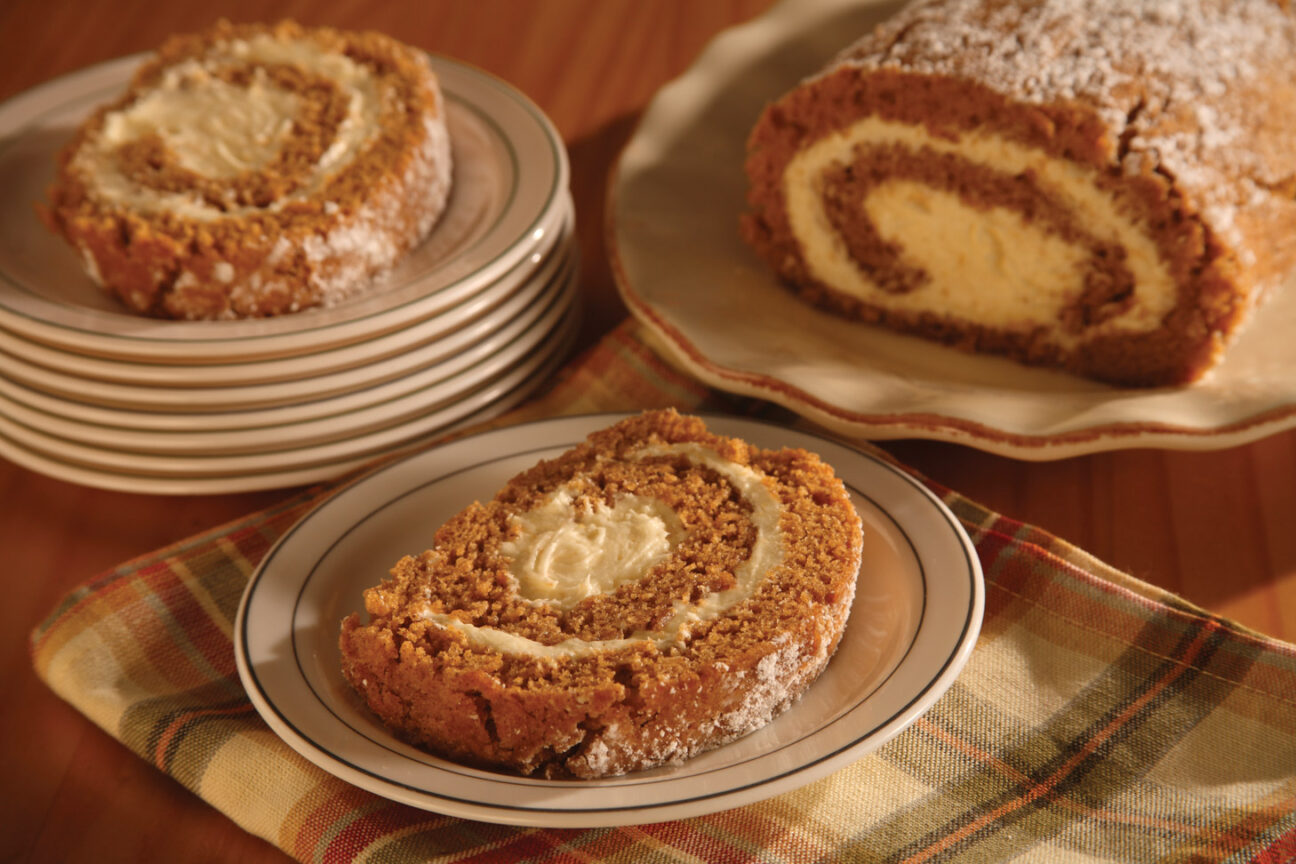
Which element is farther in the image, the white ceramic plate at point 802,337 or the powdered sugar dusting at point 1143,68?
the powdered sugar dusting at point 1143,68

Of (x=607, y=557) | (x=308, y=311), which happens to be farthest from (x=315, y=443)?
(x=607, y=557)

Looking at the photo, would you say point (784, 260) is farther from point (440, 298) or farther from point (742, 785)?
point (742, 785)

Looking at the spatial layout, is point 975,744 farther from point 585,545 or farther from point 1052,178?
point 1052,178

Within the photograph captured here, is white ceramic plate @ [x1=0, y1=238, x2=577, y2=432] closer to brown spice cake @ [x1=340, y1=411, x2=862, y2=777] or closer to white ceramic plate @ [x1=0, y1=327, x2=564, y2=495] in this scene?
white ceramic plate @ [x1=0, y1=327, x2=564, y2=495]

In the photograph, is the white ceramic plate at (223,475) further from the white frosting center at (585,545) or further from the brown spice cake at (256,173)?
the white frosting center at (585,545)

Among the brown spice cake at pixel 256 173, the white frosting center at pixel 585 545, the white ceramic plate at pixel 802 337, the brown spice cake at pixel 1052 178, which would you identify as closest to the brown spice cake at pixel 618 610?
the white frosting center at pixel 585 545

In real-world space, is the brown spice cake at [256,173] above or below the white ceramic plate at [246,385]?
above

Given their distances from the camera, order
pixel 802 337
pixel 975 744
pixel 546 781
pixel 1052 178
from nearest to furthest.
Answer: pixel 546 781 → pixel 975 744 → pixel 1052 178 → pixel 802 337
